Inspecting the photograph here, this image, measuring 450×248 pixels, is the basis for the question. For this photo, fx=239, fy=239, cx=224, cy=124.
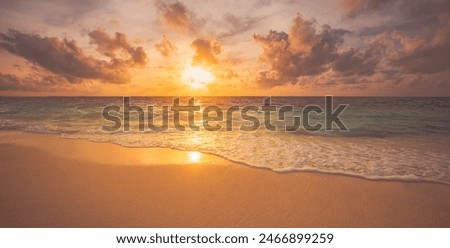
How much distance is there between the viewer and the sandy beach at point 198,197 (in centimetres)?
336

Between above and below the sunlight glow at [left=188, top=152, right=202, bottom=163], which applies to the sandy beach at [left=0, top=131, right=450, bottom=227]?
below

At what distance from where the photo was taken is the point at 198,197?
13.1 ft

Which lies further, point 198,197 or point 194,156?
point 194,156

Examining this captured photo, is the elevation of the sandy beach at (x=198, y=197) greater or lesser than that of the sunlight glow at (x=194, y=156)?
lesser

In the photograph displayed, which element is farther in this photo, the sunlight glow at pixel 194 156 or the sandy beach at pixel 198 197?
the sunlight glow at pixel 194 156

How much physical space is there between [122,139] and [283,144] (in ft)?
18.7

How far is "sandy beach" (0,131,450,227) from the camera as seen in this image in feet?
11.0

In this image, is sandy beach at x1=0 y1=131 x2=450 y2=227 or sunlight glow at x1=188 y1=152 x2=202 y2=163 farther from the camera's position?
sunlight glow at x1=188 y1=152 x2=202 y2=163

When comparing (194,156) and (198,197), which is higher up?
(194,156)
